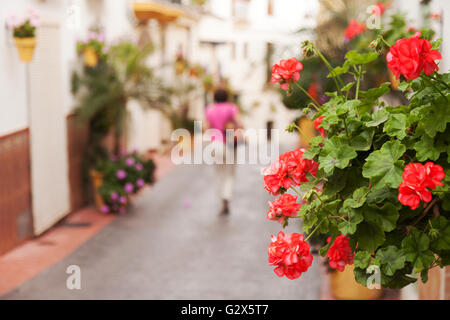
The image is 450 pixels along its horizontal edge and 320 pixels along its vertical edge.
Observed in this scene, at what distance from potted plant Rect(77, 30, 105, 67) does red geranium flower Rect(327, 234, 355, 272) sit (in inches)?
320

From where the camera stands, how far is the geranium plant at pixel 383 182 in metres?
2.44

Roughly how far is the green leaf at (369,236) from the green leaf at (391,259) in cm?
3

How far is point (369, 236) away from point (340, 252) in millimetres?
284

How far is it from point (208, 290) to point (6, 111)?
304 centimetres

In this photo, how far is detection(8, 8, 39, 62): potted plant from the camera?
7824 mm

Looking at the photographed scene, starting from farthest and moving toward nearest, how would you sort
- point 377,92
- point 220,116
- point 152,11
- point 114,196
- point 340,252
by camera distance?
1. point 152,11
2. point 114,196
3. point 220,116
4. point 377,92
5. point 340,252

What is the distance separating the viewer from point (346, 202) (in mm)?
2523

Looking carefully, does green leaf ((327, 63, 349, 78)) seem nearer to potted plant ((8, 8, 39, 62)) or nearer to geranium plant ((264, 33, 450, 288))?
geranium plant ((264, 33, 450, 288))

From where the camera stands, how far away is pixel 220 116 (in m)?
9.63

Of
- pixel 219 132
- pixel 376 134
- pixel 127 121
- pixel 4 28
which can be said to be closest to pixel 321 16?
pixel 219 132

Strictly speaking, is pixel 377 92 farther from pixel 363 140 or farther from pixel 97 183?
pixel 97 183

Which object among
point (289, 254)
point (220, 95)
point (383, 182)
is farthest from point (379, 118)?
point (220, 95)

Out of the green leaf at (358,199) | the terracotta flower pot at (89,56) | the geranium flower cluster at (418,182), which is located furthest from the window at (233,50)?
the geranium flower cluster at (418,182)

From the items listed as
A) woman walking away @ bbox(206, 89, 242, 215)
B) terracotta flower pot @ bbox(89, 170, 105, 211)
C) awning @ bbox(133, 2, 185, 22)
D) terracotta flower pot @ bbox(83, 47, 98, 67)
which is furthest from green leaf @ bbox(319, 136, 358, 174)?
awning @ bbox(133, 2, 185, 22)
